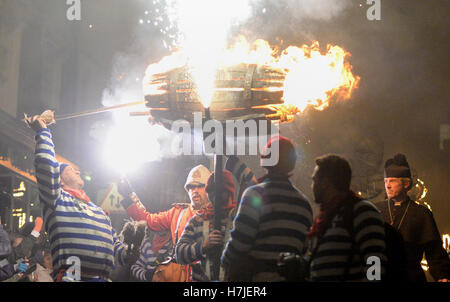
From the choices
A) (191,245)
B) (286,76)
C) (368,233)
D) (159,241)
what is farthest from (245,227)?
(159,241)

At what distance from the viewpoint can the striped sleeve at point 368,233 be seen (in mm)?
3740

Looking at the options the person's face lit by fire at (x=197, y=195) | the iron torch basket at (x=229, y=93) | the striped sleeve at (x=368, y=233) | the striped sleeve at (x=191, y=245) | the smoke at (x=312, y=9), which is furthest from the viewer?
the smoke at (x=312, y=9)

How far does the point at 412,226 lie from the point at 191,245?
7.69 feet

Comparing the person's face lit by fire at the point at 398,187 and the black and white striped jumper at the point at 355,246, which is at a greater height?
the person's face lit by fire at the point at 398,187

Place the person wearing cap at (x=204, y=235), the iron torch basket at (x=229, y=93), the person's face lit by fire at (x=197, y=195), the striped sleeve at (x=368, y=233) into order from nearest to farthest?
the striped sleeve at (x=368, y=233) < the person wearing cap at (x=204, y=235) < the iron torch basket at (x=229, y=93) < the person's face lit by fire at (x=197, y=195)

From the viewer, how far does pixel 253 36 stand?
12.7 meters

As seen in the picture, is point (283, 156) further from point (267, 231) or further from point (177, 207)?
point (177, 207)

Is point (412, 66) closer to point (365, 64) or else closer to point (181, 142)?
point (365, 64)


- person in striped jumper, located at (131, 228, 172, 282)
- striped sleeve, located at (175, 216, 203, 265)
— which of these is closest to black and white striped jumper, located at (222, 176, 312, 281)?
striped sleeve, located at (175, 216, 203, 265)

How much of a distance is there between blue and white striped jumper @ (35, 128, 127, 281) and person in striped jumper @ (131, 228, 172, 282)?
7.34 ft

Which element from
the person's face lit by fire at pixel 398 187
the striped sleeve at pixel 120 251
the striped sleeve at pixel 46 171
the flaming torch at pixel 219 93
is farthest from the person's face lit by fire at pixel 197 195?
the person's face lit by fire at pixel 398 187

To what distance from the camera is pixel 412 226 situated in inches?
202

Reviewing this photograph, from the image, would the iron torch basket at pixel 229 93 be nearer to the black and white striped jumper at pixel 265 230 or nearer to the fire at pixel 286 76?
the fire at pixel 286 76

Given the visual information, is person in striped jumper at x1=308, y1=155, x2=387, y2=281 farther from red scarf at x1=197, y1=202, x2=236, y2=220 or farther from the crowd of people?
red scarf at x1=197, y1=202, x2=236, y2=220
